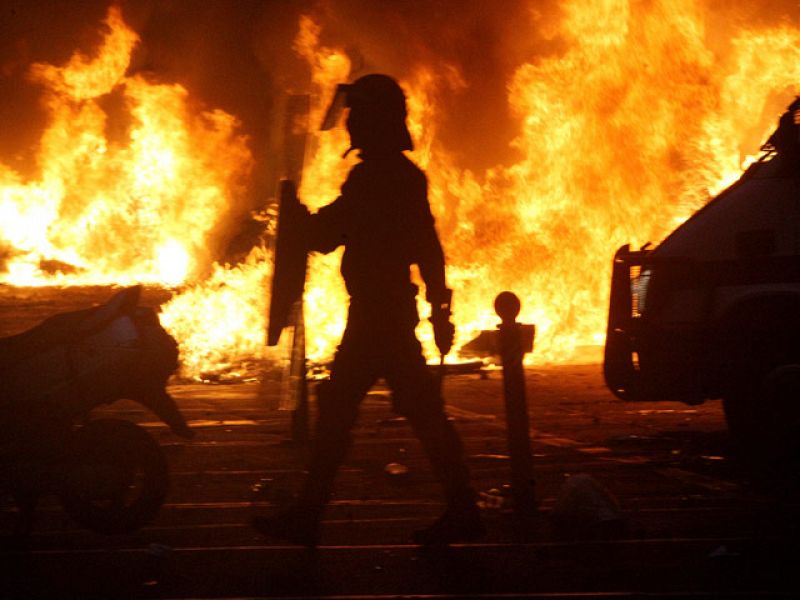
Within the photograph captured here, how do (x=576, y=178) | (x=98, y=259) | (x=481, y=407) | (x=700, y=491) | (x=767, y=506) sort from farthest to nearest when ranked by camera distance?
(x=98, y=259)
(x=576, y=178)
(x=481, y=407)
(x=700, y=491)
(x=767, y=506)

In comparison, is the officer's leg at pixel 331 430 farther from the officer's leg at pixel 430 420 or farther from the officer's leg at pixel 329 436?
the officer's leg at pixel 430 420

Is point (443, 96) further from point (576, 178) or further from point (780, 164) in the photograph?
point (780, 164)

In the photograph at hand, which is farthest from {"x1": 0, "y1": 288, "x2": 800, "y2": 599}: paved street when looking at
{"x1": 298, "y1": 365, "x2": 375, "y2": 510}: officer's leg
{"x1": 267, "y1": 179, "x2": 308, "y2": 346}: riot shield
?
{"x1": 267, "y1": 179, "x2": 308, "y2": 346}: riot shield

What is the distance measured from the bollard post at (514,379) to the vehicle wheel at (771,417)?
→ 1.76 meters

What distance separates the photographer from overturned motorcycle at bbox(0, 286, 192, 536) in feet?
18.7

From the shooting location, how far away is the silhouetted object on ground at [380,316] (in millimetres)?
5422

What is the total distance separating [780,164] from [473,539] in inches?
151

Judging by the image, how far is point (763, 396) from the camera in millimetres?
7270

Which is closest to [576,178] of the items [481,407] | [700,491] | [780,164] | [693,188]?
[693,188]

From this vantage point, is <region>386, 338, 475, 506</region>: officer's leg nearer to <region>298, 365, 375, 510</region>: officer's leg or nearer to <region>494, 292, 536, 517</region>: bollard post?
<region>298, 365, 375, 510</region>: officer's leg

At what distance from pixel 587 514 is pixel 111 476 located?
2564 mm

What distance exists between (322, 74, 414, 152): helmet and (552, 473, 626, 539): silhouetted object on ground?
2052 mm

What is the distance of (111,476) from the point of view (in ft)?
19.3

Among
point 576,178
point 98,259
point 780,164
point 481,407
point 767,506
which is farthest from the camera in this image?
point 98,259
